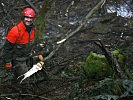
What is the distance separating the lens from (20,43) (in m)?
5.90

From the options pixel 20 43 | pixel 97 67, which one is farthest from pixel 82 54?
pixel 20 43

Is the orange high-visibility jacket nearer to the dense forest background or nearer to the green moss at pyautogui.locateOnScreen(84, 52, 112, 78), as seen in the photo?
the dense forest background

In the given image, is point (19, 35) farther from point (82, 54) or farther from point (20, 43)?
point (82, 54)

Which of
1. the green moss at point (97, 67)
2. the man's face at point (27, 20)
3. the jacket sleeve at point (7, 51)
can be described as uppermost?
the man's face at point (27, 20)

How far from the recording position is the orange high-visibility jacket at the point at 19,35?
569 centimetres

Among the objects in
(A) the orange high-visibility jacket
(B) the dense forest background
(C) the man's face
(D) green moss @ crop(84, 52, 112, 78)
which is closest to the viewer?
(B) the dense forest background

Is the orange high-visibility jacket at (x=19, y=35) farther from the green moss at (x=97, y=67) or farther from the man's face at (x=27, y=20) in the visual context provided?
the green moss at (x=97, y=67)

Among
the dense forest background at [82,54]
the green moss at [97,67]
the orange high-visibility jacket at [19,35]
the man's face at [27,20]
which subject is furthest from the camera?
the green moss at [97,67]

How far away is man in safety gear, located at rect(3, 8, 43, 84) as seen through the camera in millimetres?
5754

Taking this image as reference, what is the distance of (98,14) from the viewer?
11.8 metres

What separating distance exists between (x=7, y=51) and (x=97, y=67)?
1856mm

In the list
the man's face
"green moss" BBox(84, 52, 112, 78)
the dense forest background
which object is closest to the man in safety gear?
the man's face

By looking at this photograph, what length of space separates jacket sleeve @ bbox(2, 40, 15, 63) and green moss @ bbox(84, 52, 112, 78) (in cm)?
163

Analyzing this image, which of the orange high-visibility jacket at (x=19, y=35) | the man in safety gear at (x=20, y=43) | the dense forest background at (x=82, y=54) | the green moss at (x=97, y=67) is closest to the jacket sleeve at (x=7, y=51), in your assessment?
the man in safety gear at (x=20, y=43)
